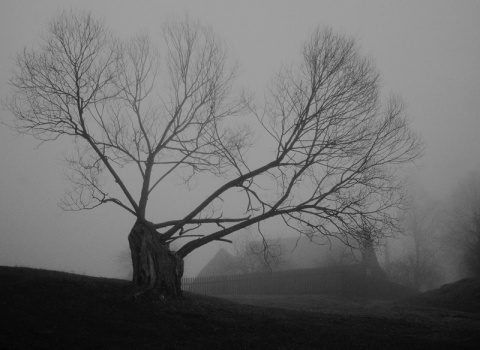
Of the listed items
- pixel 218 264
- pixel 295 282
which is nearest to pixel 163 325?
pixel 295 282

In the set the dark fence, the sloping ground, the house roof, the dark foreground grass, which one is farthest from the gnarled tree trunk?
the house roof

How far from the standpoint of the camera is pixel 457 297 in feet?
57.0

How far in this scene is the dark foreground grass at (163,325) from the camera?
6.00 meters

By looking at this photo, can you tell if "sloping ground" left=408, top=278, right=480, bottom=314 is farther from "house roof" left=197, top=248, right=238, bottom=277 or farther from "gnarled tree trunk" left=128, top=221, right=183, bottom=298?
"house roof" left=197, top=248, right=238, bottom=277

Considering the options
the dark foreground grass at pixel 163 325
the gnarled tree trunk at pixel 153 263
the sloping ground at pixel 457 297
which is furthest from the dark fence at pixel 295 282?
the gnarled tree trunk at pixel 153 263

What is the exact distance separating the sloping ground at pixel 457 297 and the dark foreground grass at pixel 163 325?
673cm

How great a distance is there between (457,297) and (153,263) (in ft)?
49.7

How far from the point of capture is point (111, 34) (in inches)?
489

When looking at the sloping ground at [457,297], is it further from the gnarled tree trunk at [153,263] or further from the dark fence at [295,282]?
the gnarled tree trunk at [153,263]

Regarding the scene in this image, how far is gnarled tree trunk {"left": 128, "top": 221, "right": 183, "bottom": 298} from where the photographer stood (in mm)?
9773

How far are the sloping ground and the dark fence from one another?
17.2 feet

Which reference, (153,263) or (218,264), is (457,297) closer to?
(153,263)

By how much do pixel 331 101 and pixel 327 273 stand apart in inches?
710

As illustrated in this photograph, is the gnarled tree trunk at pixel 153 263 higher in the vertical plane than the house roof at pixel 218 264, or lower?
lower
